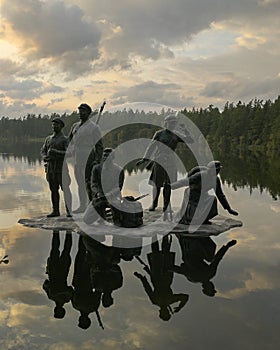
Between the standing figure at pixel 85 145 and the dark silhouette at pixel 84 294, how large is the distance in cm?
319

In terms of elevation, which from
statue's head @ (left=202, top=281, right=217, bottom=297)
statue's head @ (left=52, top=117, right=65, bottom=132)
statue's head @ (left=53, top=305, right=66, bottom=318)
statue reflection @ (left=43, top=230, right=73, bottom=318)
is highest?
statue's head @ (left=52, top=117, right=65, bottom=132)

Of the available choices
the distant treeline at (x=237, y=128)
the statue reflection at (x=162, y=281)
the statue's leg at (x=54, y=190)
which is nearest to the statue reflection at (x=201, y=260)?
the statue reflection at (x=162, y=281)

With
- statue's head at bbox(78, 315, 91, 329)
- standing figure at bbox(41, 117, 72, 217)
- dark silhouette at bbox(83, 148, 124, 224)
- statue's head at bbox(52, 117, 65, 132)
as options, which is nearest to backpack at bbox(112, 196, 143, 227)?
dark silhouette at bbox(83, 148, 124, 224)

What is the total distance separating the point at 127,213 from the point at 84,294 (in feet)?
11.0

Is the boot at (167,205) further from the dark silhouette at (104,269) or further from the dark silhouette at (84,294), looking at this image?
the dark silhouette at (84,294)

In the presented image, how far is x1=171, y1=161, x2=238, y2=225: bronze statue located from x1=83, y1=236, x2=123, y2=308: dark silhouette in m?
2.27

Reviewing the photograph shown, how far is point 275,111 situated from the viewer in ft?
163

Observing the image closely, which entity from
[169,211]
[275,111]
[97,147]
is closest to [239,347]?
[169,211]

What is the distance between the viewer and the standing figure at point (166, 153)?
9.80 m

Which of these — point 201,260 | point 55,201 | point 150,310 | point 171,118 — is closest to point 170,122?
point 171,118

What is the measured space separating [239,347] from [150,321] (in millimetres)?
1113

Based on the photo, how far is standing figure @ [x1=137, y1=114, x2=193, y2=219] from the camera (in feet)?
32.1

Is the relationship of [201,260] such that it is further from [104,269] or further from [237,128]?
[237,128]

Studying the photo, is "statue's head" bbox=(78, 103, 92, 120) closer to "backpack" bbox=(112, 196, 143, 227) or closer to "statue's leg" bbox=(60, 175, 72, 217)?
"statue's leg" bbox=(60, 175, 72, 217)
